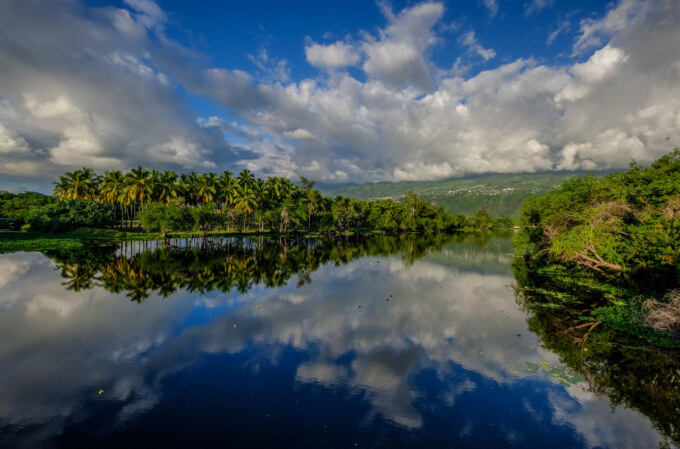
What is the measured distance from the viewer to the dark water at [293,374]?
12.5 m

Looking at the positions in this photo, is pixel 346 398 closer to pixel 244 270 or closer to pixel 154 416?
pixel 154 416

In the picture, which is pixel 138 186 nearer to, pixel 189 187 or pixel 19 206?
pixel 189 187

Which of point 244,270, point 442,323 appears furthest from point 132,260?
point 442,323

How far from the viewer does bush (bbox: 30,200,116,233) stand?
80.7 meters

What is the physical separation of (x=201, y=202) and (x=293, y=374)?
108 m

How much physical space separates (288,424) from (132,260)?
47.4 meters

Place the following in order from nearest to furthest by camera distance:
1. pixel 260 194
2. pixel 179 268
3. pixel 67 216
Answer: pixel 179 268 < pixel 67 216 < pixel 260 194

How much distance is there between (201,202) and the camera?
113m

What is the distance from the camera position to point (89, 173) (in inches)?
4176

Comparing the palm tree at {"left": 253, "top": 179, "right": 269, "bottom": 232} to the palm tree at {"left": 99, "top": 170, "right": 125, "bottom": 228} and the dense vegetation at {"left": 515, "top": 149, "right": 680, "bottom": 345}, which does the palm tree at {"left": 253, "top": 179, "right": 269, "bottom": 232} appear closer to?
the palm tree at {"left": 99, "top": 170, "right": 125, "bottom": 228}

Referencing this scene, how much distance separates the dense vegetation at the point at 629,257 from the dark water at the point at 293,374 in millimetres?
4747

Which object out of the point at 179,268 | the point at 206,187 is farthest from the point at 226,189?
the point at 179,268

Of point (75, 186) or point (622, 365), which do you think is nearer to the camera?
point (622, 365)

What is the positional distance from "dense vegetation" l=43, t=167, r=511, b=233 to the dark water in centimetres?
5998
